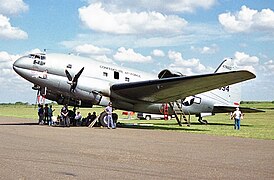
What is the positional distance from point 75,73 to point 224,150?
13229mm

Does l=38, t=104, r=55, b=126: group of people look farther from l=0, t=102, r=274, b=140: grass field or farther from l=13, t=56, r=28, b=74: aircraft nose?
l=13, t=56, r=28, b=74: aircraft nose

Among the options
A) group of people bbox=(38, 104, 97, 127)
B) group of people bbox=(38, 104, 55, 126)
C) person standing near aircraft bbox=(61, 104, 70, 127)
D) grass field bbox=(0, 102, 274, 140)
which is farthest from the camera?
group of people bbox=(38, 104, 55, 126)

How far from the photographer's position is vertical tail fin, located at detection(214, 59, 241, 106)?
31.7 meters

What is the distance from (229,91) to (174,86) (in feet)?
35.8

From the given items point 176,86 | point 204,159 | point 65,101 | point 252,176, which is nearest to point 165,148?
point 204,159

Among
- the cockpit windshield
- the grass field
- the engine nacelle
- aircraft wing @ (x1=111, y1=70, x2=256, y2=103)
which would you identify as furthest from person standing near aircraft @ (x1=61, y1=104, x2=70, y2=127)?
the engine nacelle

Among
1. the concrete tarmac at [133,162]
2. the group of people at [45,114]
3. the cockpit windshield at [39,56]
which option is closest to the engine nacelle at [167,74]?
the cockpit windshield at [39,56]

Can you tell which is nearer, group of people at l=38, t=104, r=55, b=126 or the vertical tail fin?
group of people at l=38, t=104, r=55, b=126

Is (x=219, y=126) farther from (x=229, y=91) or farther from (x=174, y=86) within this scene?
(x=174, y=86)

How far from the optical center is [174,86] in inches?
934

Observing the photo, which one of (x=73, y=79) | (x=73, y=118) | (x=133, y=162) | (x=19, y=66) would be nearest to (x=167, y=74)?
(x=73, y=79)

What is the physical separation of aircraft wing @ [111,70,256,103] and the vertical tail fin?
674 cm

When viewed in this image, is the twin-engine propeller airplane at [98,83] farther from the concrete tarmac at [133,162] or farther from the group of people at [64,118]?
the concrete tarmac at [133,162]

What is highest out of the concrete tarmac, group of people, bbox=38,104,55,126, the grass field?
group of people, bbox=38,104,55,126
